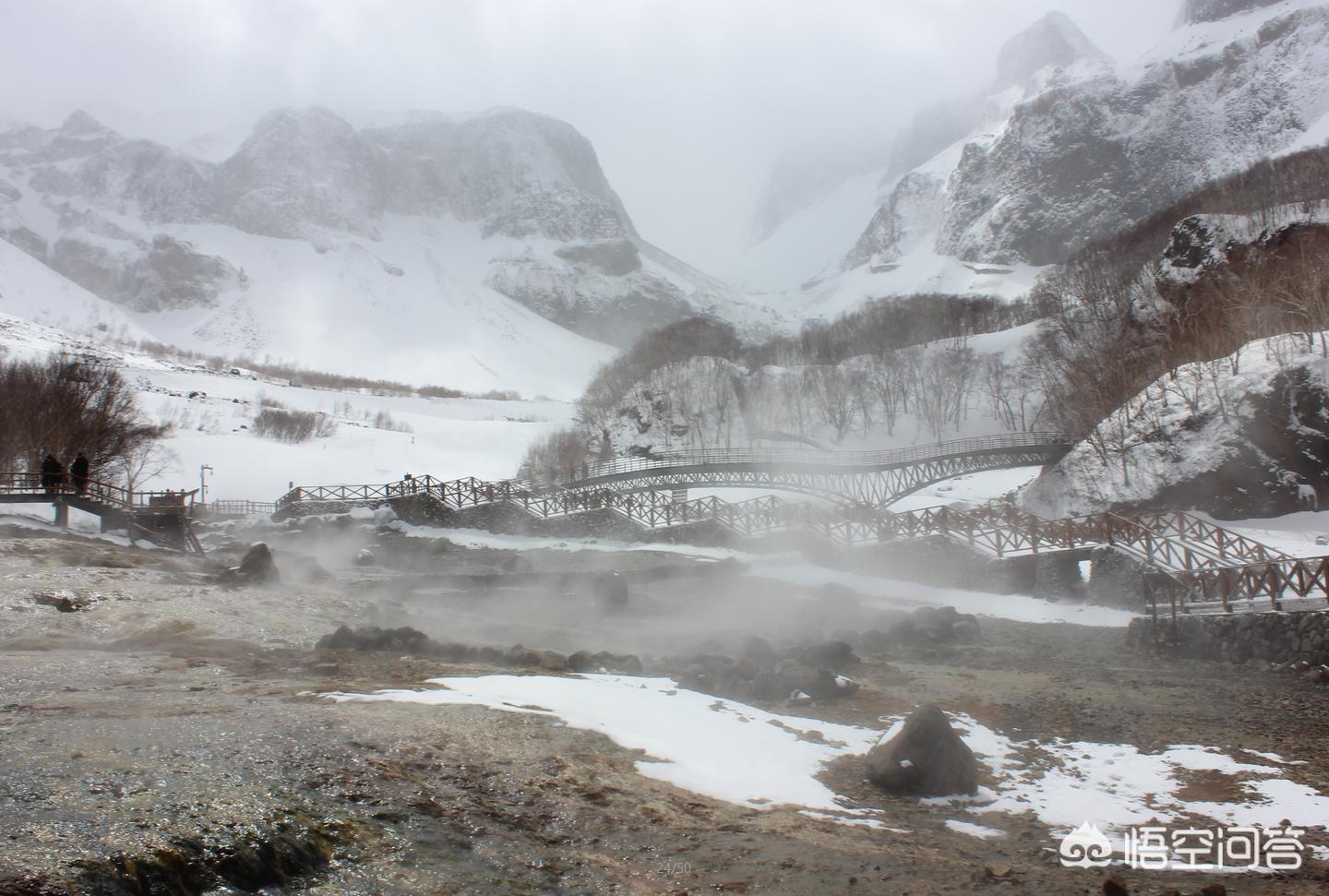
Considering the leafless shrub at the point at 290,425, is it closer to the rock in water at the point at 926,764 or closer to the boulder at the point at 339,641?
the boulder at the point at 339,641

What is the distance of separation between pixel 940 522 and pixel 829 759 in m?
20.3

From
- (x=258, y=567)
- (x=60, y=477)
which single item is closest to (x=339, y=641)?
(x=258, y=567)

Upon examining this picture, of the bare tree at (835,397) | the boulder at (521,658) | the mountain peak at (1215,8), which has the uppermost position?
the mountain peak at (1215,8)

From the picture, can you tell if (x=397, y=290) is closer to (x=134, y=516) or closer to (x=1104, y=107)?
(x=1104, y=107)

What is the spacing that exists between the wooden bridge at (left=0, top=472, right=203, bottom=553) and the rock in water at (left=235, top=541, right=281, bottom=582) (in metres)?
8.22

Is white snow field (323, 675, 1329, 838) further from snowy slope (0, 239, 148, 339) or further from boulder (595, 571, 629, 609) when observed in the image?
snowy slope (0, 239, 148, 339)

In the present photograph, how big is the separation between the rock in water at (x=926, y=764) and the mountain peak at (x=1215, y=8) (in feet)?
463

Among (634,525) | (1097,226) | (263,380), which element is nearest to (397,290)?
(263,380)

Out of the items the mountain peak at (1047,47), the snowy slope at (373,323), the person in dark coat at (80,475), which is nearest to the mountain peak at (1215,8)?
the mountain peak at (1047,47)

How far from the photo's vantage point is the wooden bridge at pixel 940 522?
15.5 m

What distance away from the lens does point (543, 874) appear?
18.9ft

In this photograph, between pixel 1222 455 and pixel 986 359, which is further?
pixel 986 359

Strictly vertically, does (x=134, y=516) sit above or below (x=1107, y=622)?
above

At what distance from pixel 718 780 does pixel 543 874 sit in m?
2.54
